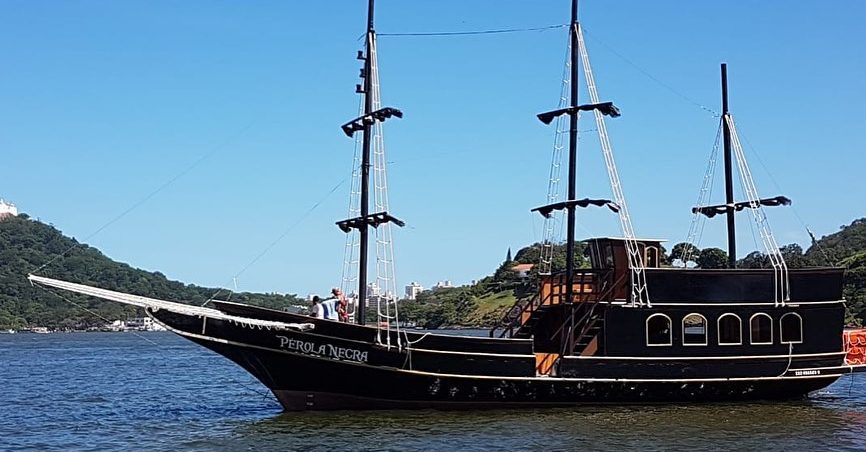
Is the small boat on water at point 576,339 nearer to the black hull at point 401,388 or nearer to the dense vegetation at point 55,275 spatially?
the black hull at point 401,388

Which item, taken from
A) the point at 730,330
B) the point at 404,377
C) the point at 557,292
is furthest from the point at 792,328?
the point at 404,377

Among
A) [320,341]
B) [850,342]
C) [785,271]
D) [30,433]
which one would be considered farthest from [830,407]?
[30,433]

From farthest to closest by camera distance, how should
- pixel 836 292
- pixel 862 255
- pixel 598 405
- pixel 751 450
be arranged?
pixel 862 255 → pixel 836 292 → pixel 598 405 → pixel 751 450

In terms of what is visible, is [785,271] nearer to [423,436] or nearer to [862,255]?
[423,436]

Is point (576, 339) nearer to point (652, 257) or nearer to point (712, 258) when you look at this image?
point (652, 257)

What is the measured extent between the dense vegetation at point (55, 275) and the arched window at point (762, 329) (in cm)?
10157

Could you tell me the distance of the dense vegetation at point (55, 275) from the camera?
435 ft

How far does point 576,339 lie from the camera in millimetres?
26859

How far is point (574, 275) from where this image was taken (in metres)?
28.2

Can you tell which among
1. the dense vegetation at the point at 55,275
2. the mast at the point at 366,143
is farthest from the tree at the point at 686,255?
the dense vegetation at the point at 55,275

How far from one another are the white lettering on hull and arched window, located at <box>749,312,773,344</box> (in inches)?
453

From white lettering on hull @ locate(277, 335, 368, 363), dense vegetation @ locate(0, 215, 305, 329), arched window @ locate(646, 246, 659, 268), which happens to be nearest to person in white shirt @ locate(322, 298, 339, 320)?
white lettering on hull @ locate(277, 335, 368, 363)

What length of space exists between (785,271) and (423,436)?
1211 cm

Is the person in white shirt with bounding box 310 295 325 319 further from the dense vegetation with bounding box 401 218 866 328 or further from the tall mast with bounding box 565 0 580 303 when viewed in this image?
the dense vegetation with bounding box 401 218 866 328
